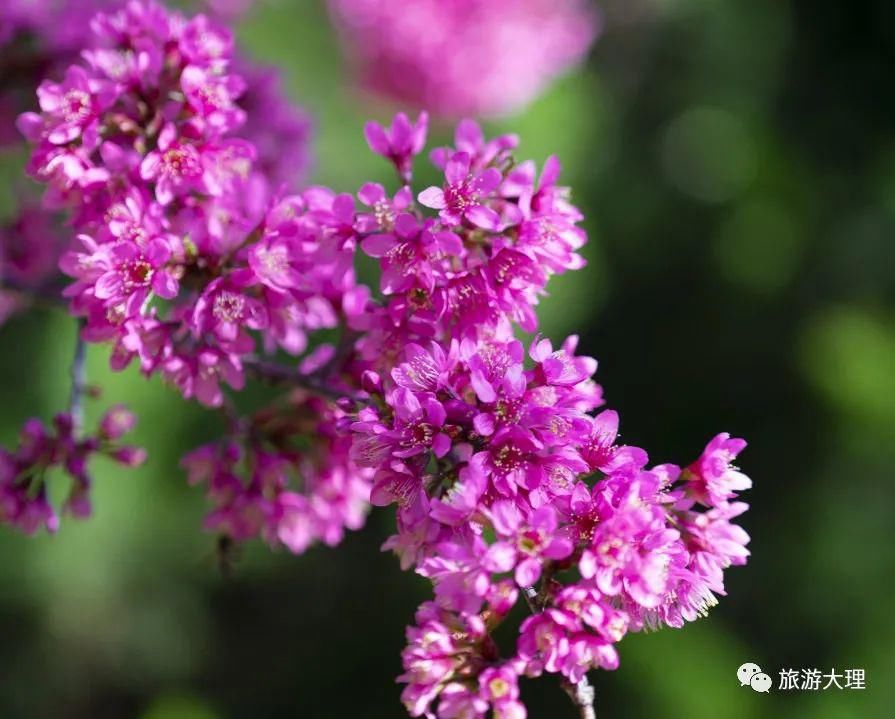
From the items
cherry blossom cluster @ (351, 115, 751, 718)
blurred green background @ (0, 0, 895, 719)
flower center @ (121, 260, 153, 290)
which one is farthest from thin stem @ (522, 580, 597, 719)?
blurred green background @ (0, 0, 895, 719)

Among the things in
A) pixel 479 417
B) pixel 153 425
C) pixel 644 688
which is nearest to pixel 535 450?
pixel 479 417

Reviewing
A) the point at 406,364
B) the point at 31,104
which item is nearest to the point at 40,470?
the point at 406,364

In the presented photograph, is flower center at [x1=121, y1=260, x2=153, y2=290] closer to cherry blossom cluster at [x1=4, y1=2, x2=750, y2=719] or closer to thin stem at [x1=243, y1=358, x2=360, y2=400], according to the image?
cherry blossom cluster at [x1=4, y1=2, x2=750, y2=719]

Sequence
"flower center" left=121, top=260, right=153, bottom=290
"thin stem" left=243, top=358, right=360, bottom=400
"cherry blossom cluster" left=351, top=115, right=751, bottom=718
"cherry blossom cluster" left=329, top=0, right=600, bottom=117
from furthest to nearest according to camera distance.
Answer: "cherry blossom cluster" left=329, top=0, right=600, bottom=117 → "thin stem" left=243, top=358, right=360, bottom=400 → "flower center" left=121, top=260, right=153, bottom=290 → "cherry blossom cluster" left=351, top=115, right=751, bottom=718

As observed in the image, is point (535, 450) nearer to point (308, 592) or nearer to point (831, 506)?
point (831, 506)

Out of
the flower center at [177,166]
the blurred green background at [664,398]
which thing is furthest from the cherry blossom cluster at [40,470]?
the blurred green background at [664,398]

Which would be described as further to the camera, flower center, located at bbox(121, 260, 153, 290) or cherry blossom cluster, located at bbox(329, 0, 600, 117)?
cherry blossom cluster, located at bbox(329, 0, 600, 117)
